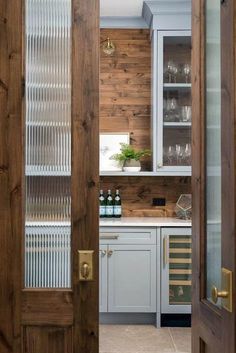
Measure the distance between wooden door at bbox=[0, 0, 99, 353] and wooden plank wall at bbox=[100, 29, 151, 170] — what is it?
2756 mm

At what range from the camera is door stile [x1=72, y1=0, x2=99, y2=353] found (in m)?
1.89

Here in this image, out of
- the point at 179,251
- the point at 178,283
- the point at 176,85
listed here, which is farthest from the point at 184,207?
the point at 176,85

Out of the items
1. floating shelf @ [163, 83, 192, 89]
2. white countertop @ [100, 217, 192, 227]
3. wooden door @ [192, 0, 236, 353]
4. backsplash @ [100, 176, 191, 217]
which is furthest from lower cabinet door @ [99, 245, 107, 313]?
wooden door @ [192, 0, 236, 353]

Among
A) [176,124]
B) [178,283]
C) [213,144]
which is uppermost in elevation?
[176,124]

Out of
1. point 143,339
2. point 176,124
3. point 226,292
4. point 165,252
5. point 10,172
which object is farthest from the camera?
point 176,124

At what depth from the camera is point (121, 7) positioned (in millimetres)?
4371

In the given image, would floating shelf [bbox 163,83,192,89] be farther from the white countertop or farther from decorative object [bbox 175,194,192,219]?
the white countertop

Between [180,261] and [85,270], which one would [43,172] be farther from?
[180,261]

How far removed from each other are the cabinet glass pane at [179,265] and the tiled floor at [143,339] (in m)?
0.30

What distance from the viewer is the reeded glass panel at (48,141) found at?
193 cm

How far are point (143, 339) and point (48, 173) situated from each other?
2279 mm

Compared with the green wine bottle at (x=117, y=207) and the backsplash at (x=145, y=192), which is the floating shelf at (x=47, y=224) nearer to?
the green wine bottle at (x=117, y=207)

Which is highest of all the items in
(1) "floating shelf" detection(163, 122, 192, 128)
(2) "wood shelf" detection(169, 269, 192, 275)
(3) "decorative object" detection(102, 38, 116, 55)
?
(3) "decorative object" detection(102, 38, 116, 55)

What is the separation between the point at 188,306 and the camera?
400 centimetres
